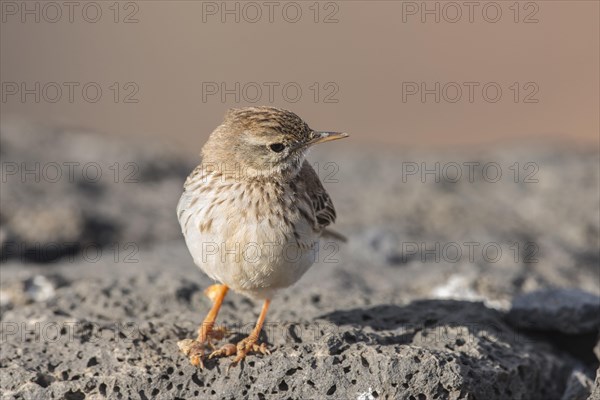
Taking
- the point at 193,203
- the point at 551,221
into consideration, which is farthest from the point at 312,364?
the point at 551,221

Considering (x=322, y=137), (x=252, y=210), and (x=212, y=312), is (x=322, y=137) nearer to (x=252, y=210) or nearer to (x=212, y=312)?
(x=252, y=210)

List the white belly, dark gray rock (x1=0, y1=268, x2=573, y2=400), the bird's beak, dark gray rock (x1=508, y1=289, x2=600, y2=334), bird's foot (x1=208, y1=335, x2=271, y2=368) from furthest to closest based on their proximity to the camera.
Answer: dark gray rock (x1=508, y1=289, x2=600, y2=334)
the bird's beak
the white belly
bird's foot (x1=208, y1=335, x2=271, y2=368)
dark gray rock (x1=0, y1=268, x2=573, y2=400)

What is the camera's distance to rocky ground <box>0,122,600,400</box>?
544cm

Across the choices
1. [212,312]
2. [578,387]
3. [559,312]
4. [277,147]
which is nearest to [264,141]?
[277,147]

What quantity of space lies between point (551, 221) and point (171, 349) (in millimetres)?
5481

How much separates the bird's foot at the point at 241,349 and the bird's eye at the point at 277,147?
53.8 inches

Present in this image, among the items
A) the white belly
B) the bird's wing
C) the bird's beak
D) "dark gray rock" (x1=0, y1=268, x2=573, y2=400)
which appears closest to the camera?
"dark gray rock" (x1=0, y1=268, x2=573, y2=400)

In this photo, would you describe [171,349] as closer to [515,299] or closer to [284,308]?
[284,308]

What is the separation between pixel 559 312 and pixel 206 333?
106 inches

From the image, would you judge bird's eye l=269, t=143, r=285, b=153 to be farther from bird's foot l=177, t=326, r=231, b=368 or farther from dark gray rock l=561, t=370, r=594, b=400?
dark gray rock l=561, t=370, r=594, b=400

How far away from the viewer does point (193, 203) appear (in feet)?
20.1

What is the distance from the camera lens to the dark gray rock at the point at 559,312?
6520mm

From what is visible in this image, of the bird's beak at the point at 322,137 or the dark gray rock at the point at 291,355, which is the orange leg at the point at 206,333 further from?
the bird's beak at the point at 322,137

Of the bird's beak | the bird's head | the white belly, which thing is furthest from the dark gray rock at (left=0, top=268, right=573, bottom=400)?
the bird's beak
